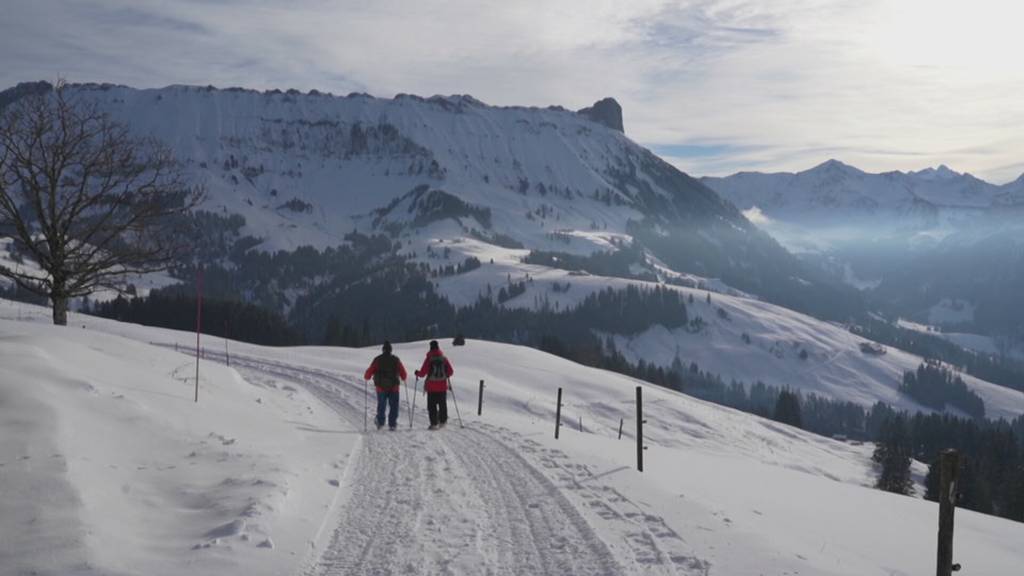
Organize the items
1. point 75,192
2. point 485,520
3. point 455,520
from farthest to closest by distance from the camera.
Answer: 1. point 75,192
2. point 485,520
3. point 455,520

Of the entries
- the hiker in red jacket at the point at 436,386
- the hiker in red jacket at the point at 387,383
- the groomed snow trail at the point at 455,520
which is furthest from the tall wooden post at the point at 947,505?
the hiker in red jacket at the point at 387,383

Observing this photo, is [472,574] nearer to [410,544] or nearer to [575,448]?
[410,544]

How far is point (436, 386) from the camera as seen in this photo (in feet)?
64.2

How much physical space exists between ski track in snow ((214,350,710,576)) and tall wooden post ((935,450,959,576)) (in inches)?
111

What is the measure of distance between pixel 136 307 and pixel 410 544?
139187 mm

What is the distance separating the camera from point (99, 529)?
300 inches

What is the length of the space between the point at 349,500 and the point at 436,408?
9063 mm

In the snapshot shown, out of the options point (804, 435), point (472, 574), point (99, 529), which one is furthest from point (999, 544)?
point (804, 435)

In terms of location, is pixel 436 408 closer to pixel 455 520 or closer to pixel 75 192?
pixel 455 520

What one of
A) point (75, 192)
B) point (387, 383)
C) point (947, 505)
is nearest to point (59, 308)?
point (75, 192)

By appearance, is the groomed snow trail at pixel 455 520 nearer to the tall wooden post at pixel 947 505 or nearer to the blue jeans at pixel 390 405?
the blue jeans at pixel 390 405

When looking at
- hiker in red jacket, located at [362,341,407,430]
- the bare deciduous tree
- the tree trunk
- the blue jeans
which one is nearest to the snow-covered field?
the blue jeans

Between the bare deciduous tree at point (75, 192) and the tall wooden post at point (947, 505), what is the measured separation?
62.3 ft

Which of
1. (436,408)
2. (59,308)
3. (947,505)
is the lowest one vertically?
(436,408)
